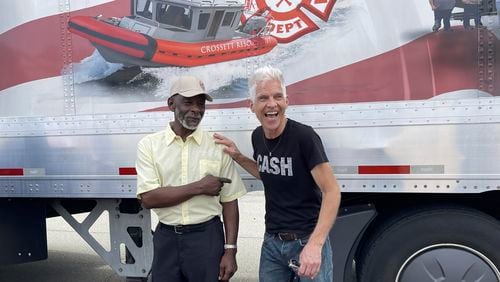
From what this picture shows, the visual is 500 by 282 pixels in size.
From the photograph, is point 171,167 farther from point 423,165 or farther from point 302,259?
point 423,165

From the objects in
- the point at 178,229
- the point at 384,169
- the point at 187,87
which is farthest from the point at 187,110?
the point at 384,169

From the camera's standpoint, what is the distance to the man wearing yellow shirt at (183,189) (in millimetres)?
2648

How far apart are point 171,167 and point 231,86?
844 mm

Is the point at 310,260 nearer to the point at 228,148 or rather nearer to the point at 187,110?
the point at 228,148

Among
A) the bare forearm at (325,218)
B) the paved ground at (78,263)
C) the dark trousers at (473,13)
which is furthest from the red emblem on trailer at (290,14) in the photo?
the paved ground at (78,263)

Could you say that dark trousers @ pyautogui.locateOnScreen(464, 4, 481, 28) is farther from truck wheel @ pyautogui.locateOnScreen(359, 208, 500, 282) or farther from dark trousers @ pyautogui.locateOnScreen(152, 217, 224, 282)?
dark trousers @ pyautogui.locateOnScreen(152, 217, 224, 282)

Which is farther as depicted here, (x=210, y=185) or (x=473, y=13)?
(x=473, y=13)

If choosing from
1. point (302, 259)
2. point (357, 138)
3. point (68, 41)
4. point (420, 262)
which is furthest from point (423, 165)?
point (68, 41)

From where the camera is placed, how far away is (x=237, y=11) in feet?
10.7

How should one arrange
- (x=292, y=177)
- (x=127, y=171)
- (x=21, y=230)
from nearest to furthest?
(x=292, y=177), (x=127, y=171), (x=21, y=230)

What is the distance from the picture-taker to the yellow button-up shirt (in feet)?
8.78

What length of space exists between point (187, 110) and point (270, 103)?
1.43 feet

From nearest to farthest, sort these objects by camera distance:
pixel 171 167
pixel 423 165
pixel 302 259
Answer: pixel 302 259 → pixel 171 167 → pixel 423 165

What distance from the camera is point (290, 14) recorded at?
321 centimetres
